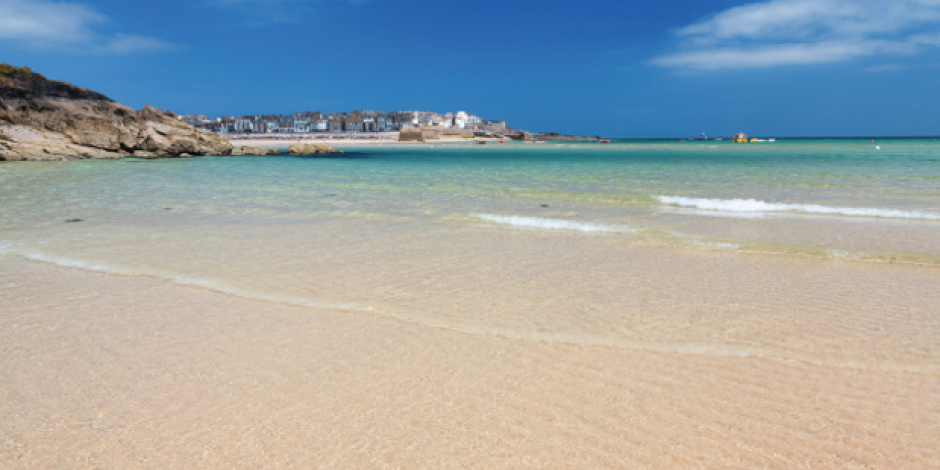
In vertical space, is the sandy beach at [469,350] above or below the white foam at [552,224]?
below

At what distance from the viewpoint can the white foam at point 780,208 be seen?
436 inches

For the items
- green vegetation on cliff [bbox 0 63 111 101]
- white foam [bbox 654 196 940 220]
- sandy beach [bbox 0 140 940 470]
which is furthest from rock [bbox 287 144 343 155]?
white foam [bbox 654 196 940 220]

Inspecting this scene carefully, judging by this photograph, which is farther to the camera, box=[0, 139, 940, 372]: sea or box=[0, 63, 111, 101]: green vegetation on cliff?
box=[0, 63, 111, 101]: green vegetation on cliff

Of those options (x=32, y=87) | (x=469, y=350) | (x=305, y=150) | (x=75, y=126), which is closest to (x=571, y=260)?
(x=469, y=350)

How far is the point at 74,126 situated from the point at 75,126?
6 centimetres

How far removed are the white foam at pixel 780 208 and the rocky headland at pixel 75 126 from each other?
41.9m

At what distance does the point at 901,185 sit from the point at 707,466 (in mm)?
21318

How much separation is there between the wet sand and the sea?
0.47 meters

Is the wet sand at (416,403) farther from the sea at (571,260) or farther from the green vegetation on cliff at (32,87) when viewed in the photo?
the green vegetation on cliff at (32,87)

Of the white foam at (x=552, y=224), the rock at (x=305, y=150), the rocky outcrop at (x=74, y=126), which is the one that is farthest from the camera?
the rock at (x=305, y=150)

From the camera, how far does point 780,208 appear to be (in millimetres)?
12289

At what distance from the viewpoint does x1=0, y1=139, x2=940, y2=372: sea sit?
437 cm

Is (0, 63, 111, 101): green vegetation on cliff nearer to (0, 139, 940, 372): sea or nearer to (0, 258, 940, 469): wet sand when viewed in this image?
(0, 139, 940, 372): sea

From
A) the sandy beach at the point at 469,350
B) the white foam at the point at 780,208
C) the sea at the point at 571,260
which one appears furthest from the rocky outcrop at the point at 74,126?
the white foam at the point at 780,208
